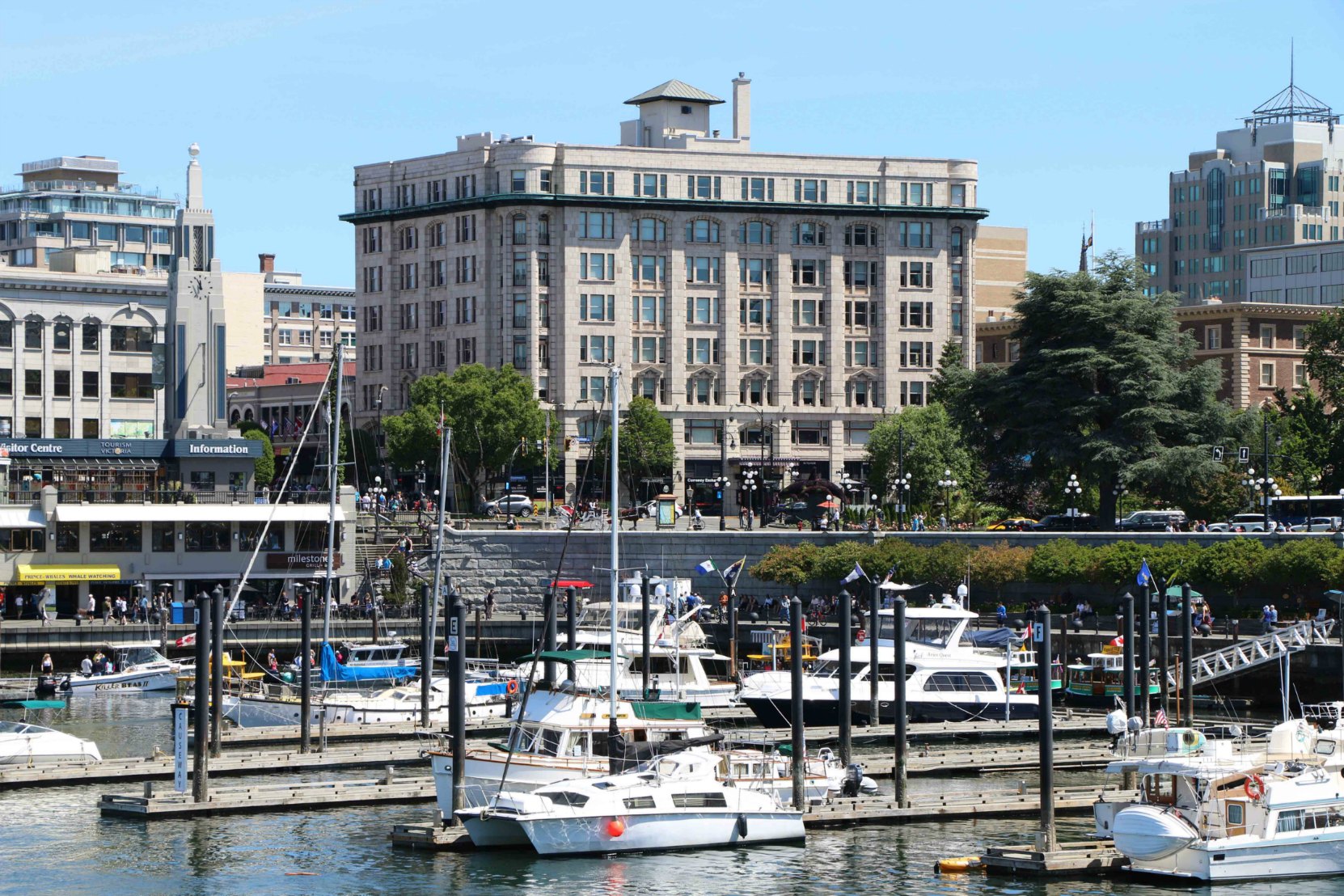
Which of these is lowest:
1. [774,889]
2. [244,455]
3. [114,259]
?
[774,889]

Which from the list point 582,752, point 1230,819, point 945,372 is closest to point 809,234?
point 945,372

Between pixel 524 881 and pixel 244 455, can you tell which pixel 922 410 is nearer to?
pixel 244 455

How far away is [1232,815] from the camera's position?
45.8m

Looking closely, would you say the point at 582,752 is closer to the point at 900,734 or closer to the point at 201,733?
the point at 900,734

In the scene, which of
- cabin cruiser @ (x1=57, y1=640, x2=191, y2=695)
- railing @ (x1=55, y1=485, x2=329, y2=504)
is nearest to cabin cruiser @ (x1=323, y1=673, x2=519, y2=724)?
cabin cruiser @ (x1=57, y1=640, x2=191, y2=695)

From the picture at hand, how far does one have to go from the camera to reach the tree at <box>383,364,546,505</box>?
462 feet

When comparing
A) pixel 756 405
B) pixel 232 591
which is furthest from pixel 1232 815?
pixel 756 405

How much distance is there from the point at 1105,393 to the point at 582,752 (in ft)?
203

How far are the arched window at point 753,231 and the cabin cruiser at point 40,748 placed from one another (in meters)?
98.9

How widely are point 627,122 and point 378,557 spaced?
61871 mm

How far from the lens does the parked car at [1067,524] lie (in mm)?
107250

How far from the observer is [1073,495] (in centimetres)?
10712

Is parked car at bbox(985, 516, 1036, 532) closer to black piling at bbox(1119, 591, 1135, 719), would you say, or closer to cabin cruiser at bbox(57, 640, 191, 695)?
black piling at bbox(1119, 591, 1135, 719)

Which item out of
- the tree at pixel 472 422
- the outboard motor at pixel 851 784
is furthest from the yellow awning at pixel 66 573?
the outboard motor at pixel 851 784
